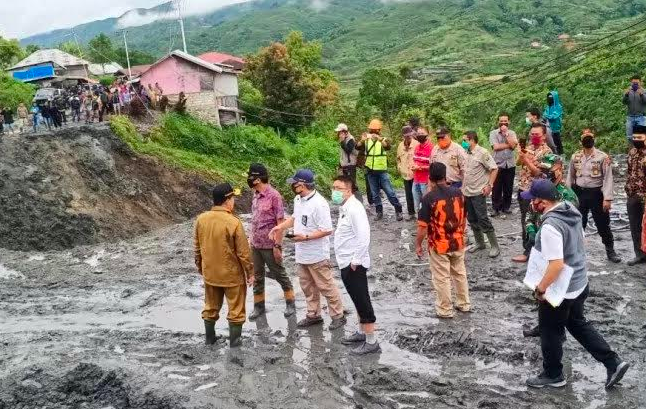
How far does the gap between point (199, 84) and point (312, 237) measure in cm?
2543

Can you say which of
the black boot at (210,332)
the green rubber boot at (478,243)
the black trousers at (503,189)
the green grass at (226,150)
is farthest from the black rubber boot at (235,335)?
the green grass at (226,150)

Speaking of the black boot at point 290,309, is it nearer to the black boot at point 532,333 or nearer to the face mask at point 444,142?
the black boot at point 532,333

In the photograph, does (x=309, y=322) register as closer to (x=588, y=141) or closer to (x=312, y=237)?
(x=312, y=237)

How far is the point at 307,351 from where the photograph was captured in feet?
22.0

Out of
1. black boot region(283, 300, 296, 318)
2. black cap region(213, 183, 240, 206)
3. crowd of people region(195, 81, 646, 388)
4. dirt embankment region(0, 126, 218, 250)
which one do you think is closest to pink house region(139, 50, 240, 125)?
dirt embankment region(0, 126, 218, 250)

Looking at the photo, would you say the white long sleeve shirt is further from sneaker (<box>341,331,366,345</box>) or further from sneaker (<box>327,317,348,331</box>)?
sneaker (<box>327,317,348,331</box>)

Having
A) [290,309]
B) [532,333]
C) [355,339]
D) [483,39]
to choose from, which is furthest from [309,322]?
[483,39]

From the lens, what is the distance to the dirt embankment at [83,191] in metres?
14.0

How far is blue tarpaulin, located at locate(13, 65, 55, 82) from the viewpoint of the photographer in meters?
56.3

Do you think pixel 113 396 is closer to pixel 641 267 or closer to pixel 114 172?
pixel 641 267

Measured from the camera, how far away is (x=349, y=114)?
36219 millimetres

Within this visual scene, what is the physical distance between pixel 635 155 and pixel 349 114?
93.2ft

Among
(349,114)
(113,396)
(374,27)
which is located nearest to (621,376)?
(113,396)

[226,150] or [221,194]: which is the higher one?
[221,194]
